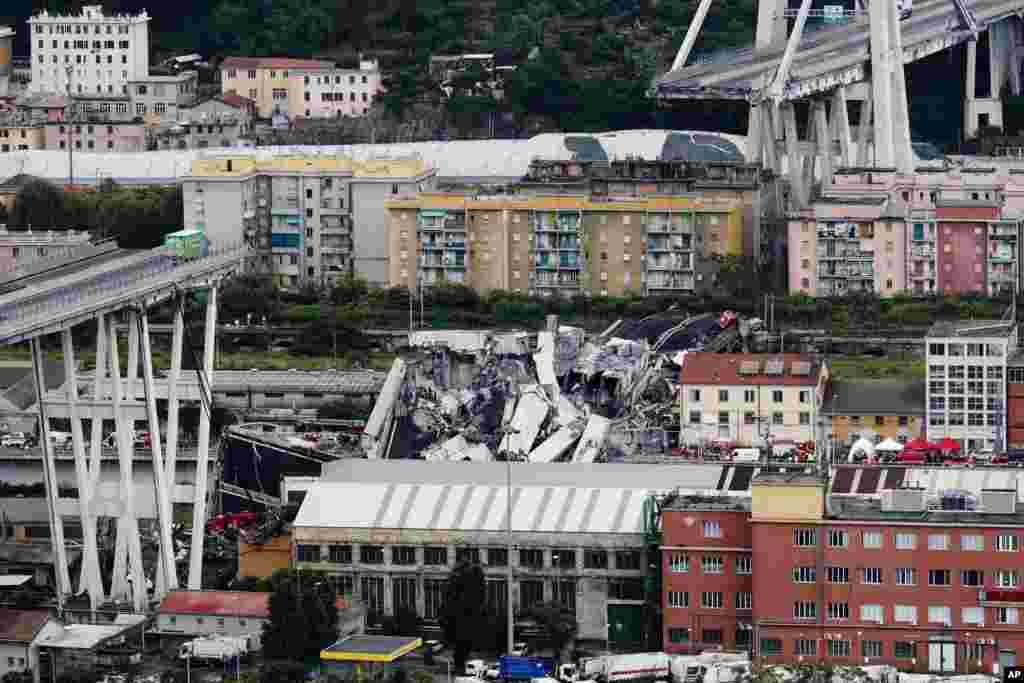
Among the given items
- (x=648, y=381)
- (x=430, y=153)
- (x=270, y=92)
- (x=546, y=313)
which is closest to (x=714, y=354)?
(x=648, y=381)

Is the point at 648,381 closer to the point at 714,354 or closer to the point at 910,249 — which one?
the point at 714,354

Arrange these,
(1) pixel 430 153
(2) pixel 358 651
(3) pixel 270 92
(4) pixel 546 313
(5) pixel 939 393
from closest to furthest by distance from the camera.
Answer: (2) pixel 358 651
(5) pixel 939 393
(4) pixel 546 313
(1) pixel 430 153
(3) pixel 270 92

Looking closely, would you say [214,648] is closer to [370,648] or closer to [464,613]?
[370,648]

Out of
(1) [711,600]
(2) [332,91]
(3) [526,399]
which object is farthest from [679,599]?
(2) [332,91]

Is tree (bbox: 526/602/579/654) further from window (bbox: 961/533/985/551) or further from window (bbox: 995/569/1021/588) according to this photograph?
window (bbox: 995/569/1021/588)

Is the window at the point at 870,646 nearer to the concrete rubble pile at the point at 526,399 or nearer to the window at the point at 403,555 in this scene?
the window at the point at 403,555
